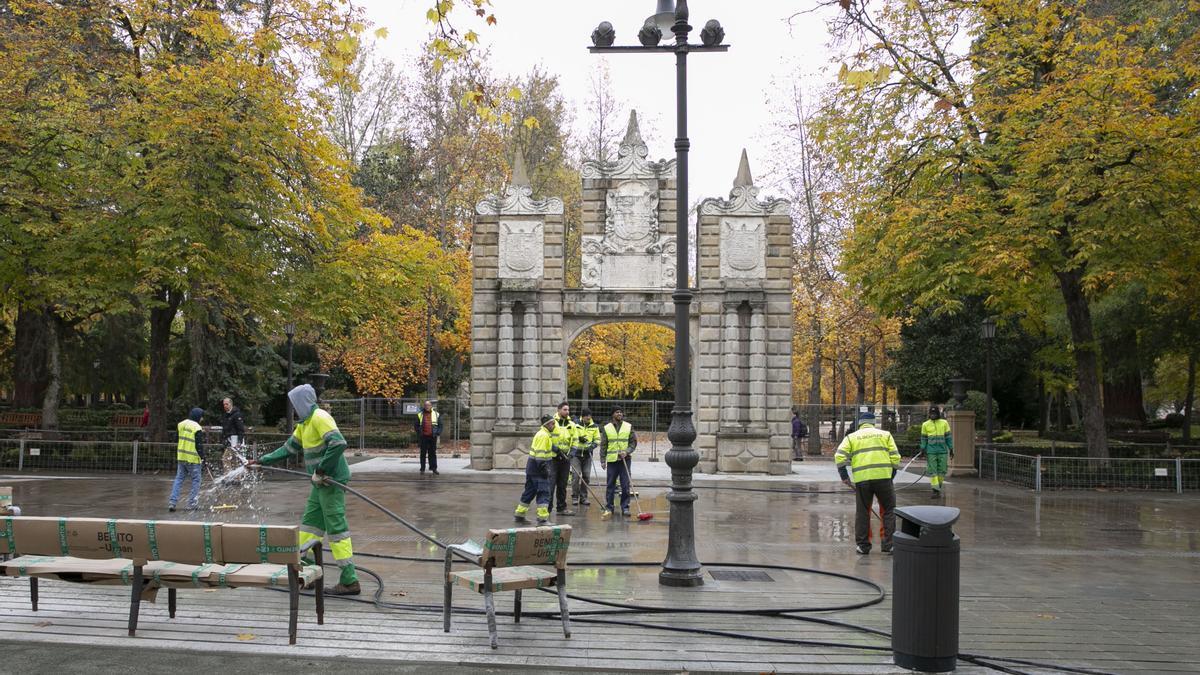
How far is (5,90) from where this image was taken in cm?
2156

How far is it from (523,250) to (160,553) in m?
18.6

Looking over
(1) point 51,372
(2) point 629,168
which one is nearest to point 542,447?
(2) point 629,168

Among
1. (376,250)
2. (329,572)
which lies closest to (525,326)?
(376,250)

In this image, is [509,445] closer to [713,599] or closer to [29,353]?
[713,599]

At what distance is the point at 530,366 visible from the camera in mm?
25578

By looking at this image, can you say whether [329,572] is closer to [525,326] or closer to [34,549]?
[34,549]

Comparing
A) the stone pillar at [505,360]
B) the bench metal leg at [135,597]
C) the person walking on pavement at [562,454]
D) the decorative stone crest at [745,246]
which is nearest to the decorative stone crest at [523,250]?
the stone pillar at [505,360]

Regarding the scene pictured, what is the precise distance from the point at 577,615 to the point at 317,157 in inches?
746

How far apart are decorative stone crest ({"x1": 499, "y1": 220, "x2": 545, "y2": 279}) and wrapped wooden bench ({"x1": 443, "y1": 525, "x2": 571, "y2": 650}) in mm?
17891

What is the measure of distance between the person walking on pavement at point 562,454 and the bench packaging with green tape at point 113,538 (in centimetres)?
913

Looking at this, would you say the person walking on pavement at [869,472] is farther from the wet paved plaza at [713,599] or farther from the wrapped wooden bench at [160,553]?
the wrapped wooden bench at [160,553]

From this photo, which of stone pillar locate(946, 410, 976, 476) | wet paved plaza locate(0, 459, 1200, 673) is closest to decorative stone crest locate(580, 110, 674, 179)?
wet paved plaza locate(0, 459, 1200, 673)

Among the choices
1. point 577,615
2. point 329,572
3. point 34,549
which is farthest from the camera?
point 329,572

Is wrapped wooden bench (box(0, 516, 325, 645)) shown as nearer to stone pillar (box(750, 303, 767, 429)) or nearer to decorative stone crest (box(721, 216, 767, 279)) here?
stone pillar (box(750, 303, 767, 429))
